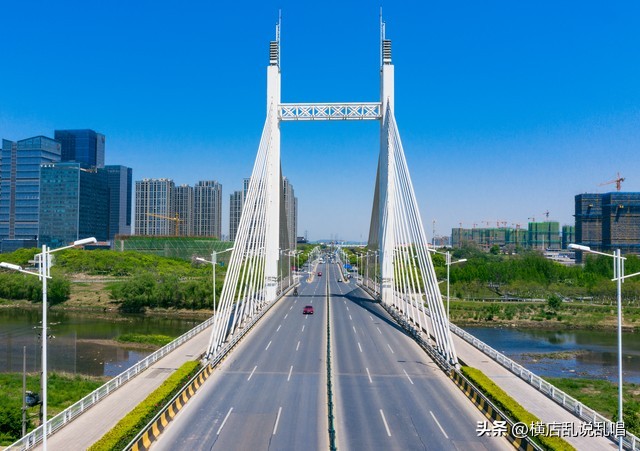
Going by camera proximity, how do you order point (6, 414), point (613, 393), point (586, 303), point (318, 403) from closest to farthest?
point (318, 403) → point (6, 414) → point (613, 393) → point (586, 303)

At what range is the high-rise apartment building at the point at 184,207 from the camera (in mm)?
171125

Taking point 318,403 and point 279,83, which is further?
point 279,83

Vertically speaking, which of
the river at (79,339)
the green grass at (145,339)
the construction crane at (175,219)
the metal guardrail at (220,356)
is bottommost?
the river at (79,339)

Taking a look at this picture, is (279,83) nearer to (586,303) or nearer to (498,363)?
(498,363)

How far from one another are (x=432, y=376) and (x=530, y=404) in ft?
15.9

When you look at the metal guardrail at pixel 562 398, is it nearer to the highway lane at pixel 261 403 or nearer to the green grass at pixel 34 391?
the highway lane at pixel 261 403

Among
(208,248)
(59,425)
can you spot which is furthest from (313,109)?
(208,248)

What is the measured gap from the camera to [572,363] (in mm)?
40656

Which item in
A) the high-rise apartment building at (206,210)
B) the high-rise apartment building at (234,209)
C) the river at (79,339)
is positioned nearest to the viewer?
the river at (79,339)

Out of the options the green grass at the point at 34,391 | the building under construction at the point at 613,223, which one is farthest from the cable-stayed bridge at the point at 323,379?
the building under construction at the point at 613,223

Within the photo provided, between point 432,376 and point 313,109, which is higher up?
point 313,109

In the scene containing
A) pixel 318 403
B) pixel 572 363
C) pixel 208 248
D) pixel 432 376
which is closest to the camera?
pixel 318 403

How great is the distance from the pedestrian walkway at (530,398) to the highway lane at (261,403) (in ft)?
23.8

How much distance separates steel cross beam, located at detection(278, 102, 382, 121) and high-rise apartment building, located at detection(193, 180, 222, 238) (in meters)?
132
